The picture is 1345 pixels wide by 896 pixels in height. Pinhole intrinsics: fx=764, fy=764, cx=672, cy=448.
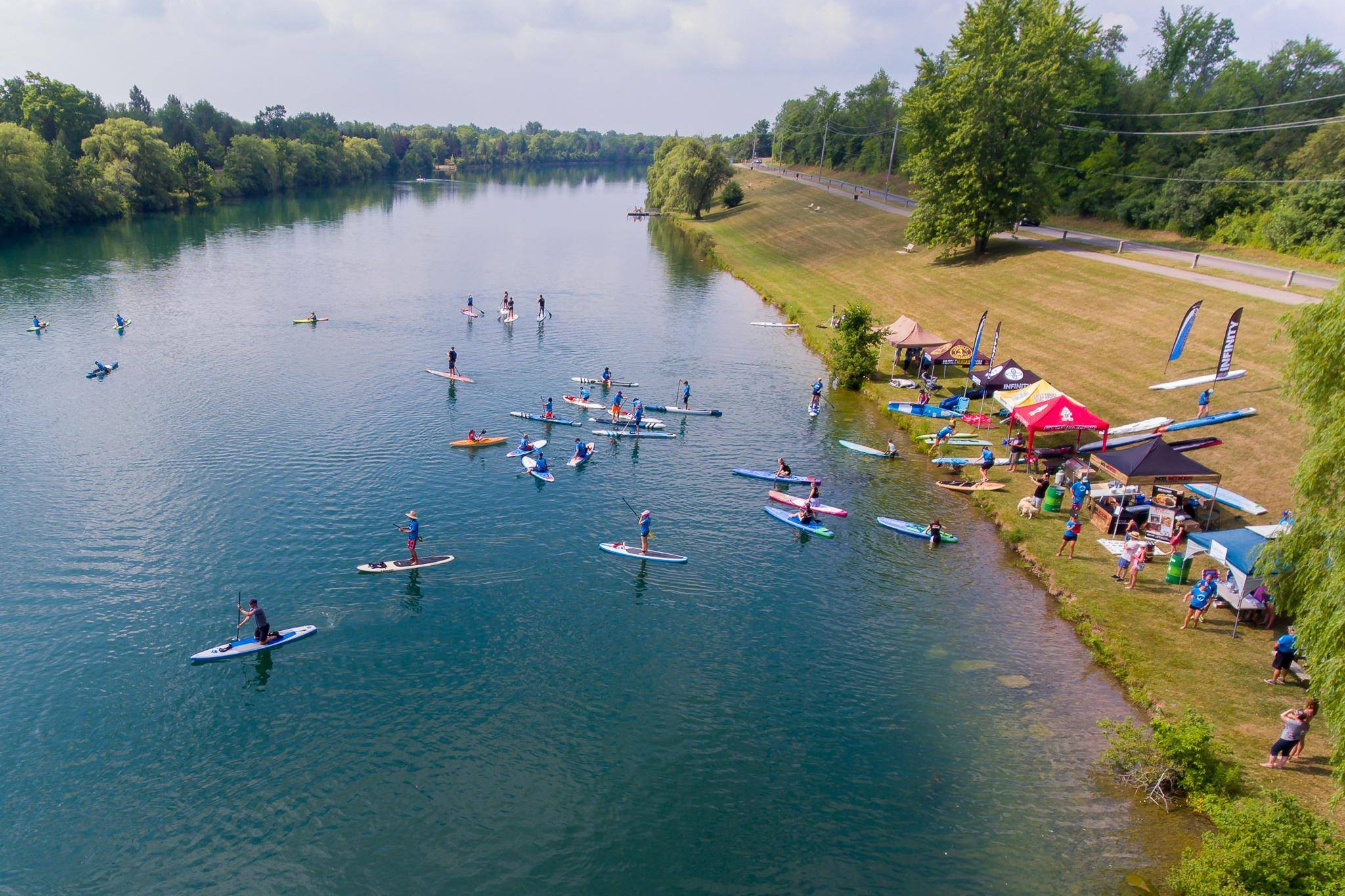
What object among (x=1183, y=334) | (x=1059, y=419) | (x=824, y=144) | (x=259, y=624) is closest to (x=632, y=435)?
(x=1059, y=419)

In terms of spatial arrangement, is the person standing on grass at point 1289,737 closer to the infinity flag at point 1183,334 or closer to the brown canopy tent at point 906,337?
the infinity flag at point 1183,334

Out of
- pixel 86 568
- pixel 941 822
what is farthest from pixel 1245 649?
pixel 86 568

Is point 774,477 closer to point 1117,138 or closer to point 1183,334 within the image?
point 1183,334

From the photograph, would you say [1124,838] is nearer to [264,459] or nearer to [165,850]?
[165,850]

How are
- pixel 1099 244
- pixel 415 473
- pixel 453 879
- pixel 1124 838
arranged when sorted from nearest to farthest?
1. pixel 453 879
2. pixel 1124 838
3. pixel 415 473
4. pixel 1099 244

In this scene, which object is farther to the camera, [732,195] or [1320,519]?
[732,195]

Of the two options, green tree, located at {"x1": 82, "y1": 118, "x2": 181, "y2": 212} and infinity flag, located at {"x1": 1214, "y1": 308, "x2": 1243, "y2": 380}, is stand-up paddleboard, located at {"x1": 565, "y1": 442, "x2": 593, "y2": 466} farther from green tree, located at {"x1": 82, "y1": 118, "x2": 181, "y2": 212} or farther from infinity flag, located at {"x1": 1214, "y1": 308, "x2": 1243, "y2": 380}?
green tree, located at {"x1": 82, "y1": 118, "x2": 181, "y2": 212}
